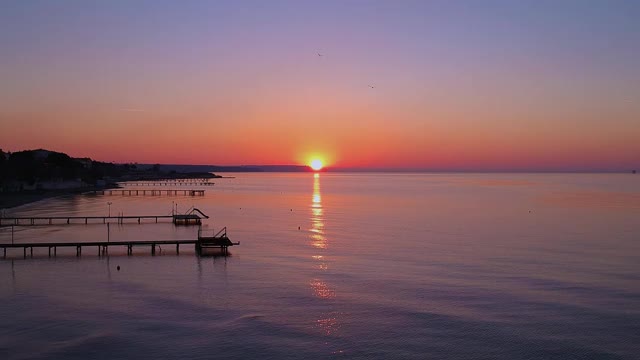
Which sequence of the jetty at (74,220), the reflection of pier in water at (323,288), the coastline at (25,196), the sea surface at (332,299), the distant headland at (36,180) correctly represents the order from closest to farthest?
1. the sea surface at (332,299)
2. the reflection of pier in water at (323,288)
3. the jetty at (74,220)
4. the coastline at (25,196)
5. the distant headland at (36,180)

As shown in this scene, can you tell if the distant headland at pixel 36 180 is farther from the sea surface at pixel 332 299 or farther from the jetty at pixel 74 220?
the sea surface at pixel 332 299

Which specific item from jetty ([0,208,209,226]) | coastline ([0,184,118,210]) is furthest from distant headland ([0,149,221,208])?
jetty ([0,208,209,226])

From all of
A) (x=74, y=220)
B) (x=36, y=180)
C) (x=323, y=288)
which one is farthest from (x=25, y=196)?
(x=323, y=288)

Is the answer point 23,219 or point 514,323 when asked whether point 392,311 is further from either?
point 23,219

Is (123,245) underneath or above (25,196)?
underneath

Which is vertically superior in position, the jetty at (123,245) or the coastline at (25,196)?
the coastline at (25,196)

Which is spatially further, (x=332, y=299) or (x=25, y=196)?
(x=25, y=196)

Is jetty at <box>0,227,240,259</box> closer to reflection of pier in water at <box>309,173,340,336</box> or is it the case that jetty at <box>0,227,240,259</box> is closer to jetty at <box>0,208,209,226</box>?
reflection of pier in water at <box>309,173,340,336</box>

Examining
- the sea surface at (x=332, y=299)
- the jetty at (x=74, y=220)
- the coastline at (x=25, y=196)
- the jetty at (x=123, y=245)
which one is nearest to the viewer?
the sea surface at (x=332, y=299)

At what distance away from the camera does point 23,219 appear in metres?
64.9

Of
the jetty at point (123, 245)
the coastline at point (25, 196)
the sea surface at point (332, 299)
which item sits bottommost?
the sea surface at point (332, 299)

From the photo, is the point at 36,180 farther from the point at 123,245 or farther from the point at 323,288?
the point at 323,288

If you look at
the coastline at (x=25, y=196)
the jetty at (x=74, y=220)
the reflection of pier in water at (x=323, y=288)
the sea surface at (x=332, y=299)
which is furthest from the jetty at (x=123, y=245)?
the coastline at (x=25, y=196)

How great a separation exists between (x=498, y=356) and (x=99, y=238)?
1713 inches
